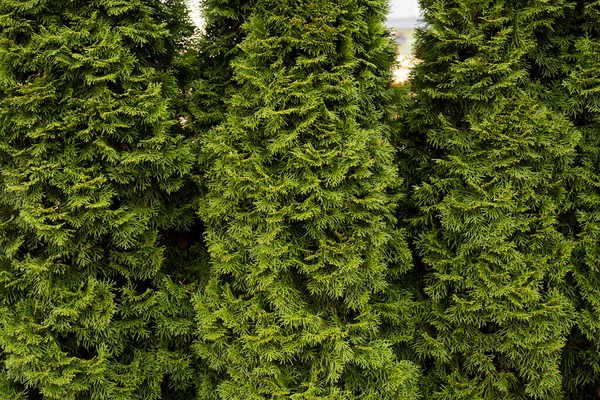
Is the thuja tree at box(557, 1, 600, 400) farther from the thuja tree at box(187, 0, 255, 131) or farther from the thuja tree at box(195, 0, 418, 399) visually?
the thuja tree at box(187, 0, 255, 131)

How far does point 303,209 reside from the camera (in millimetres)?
2443

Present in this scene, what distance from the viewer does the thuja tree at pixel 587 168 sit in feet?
9.03

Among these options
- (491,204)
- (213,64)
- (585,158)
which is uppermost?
(213,64)

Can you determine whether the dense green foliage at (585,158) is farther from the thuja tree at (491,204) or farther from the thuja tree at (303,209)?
the thuja tree at (303,209)

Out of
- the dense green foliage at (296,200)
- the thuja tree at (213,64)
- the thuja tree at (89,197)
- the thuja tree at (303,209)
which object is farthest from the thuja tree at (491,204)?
the thuja tree at (89,197)

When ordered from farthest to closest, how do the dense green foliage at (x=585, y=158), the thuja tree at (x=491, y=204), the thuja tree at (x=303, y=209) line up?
the dense green foliage at (x=585, y=158) < the thuja tree at (x=491, y=204) < the thuja tree at (x=303, y=209)

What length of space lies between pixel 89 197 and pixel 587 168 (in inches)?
115

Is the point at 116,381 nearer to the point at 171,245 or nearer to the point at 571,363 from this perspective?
the point at 171,245

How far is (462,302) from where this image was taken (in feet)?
9.05

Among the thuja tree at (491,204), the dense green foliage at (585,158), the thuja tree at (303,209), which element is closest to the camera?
the thuja tree at (303,209)

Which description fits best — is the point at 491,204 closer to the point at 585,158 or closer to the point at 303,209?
the point at 585,158

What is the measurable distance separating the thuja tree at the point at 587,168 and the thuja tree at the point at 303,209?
3.74 feet

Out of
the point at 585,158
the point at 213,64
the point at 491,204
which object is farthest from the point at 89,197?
the point at 585,158

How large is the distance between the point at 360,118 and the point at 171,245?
5.01ft
